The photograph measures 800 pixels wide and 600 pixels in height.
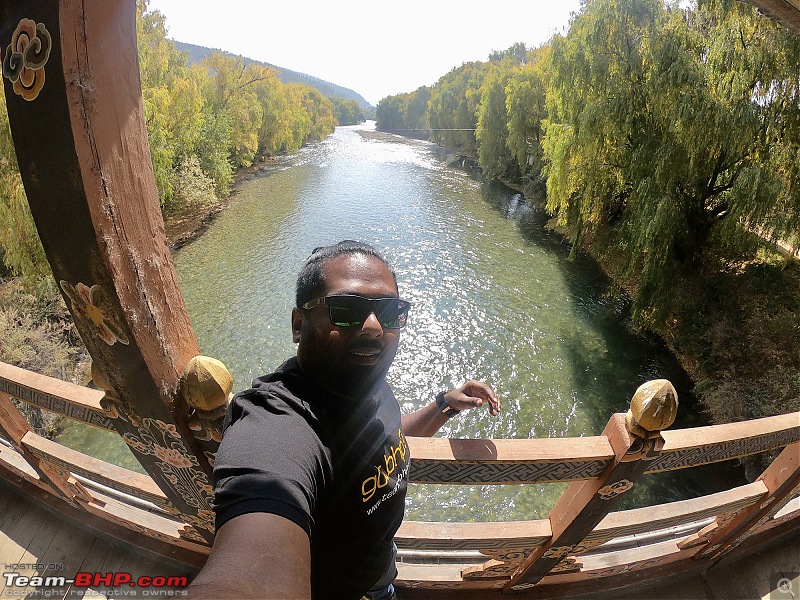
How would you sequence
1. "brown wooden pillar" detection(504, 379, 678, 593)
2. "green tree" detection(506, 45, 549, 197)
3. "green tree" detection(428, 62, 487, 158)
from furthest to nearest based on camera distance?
"green tree" detection(428, 62, 487, 158)
"green tree" detection(506, 45, 549, 197)
"brown wooden pillar" detection(504, 379, 678, 593)

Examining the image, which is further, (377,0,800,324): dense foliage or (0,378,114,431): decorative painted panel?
(377,0,800,324): dense foliage

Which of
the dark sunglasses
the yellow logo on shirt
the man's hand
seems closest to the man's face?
the dark sunglasses

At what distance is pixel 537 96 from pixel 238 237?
13.1 metres

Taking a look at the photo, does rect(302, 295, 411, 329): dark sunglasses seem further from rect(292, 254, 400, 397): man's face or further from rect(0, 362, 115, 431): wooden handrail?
rect(0, 362, 115, 431): wooden handrail

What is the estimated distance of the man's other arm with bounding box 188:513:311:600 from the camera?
1.99ft

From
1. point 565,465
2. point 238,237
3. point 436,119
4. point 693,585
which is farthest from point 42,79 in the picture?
point 436,119

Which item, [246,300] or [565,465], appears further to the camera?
[246,300]

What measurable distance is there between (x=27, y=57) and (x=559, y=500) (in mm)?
2016

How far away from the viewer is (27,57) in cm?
80

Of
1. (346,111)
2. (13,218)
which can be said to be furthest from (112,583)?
(346,111)

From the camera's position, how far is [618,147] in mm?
7934

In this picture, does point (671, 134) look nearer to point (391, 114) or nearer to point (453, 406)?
point (453, 406)

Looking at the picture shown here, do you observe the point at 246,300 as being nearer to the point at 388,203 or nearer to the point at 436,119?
the point at 388,203

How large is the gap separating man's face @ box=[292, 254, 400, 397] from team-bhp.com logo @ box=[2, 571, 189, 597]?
1.97m
